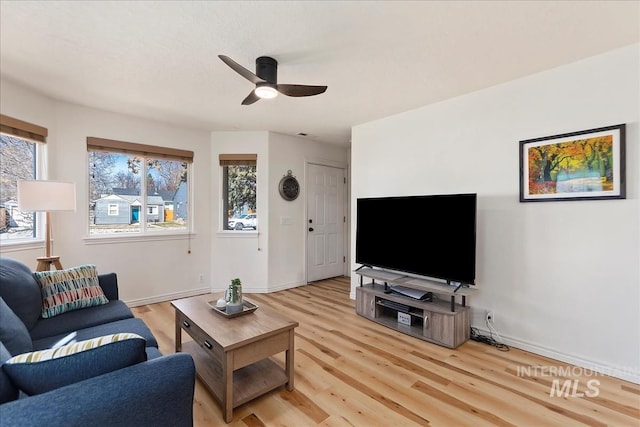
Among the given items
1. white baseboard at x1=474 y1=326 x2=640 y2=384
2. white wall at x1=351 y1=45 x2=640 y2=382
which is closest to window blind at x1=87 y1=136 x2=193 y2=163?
white wall at x1=351 y1=45 x2=640 y2=382

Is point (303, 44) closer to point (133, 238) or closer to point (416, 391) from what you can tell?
point (416, 391)

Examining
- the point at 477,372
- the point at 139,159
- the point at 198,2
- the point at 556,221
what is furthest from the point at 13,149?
the point at 556,221

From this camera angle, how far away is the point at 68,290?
219cm

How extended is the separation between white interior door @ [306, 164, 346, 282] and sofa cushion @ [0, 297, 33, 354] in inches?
143

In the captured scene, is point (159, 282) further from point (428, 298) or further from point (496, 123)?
point (496, 123)

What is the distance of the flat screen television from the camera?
2.62 metres

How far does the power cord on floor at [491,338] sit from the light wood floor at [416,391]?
7cm

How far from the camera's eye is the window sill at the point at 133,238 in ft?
11.4

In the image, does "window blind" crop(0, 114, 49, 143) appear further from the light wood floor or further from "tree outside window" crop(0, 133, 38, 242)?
the light wood floor

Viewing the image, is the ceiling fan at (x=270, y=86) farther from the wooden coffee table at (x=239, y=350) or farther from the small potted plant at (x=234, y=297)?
the wooden coffee table at (x=239, y=350)

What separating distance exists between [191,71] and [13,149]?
2.06m

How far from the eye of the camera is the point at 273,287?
446 centimetres

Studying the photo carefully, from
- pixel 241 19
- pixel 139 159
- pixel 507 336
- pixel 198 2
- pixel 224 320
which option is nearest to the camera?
pixel 198 2

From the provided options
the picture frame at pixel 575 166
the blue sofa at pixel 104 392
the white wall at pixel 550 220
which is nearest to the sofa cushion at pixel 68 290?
the blue sofa at pixel 104 392
